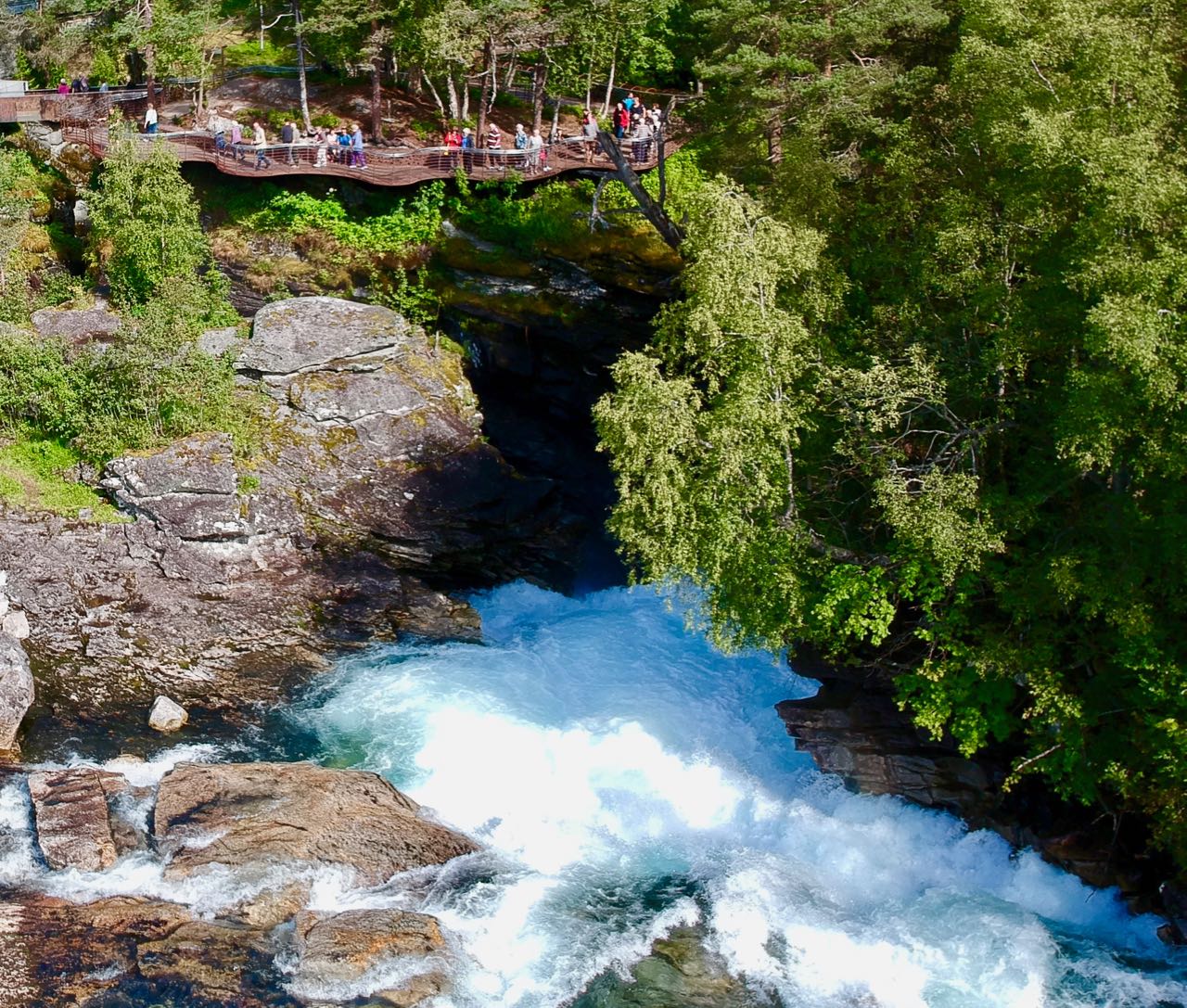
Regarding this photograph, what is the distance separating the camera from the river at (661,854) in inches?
753

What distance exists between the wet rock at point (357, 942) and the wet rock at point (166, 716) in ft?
21.2

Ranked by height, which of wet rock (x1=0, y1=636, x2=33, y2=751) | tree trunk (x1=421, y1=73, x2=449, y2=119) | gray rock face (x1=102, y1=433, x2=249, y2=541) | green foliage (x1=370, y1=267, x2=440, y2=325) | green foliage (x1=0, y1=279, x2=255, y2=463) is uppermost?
tree trunk (x1=421, y1=73, x2=449, y2=119)

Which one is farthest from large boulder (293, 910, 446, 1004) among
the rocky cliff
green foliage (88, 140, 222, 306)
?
green foliage (88, 140, 222, 306)

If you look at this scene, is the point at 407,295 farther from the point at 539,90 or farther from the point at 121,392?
the point at 121,392

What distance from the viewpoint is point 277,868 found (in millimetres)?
19875

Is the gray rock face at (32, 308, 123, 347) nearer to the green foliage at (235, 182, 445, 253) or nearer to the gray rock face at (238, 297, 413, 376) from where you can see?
the gray rock face at (238, 297, 413, 376)

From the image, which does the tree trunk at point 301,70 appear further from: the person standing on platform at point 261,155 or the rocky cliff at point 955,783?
the rocky cliff at point 955,783

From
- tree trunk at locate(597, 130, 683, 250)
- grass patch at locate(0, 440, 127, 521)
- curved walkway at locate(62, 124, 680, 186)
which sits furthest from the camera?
curved walkway at locate(62, 124, 680, 186)

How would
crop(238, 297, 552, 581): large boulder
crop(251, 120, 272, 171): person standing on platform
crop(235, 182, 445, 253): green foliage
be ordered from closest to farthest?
crop(238, 297, 552, 581): large boulder < crop(235, 182, 445, 253): green foliage < crop(251, 120, 272, 171): person standing on platform

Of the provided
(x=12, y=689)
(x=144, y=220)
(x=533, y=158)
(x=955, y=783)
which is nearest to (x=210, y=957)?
(x=12, y=689)

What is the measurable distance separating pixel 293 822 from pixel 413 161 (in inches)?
880

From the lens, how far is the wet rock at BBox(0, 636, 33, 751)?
23.0 meters

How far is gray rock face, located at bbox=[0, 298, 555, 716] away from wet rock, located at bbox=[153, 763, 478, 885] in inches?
142

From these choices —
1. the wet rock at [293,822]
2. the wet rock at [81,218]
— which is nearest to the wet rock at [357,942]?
the wet rock at [293,822]
